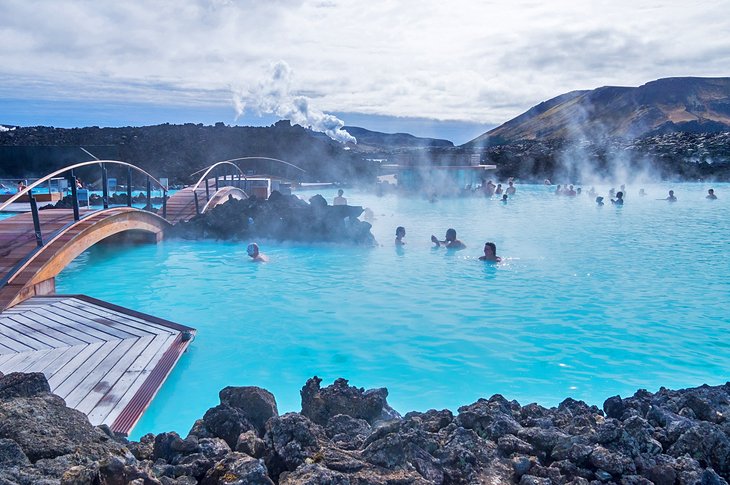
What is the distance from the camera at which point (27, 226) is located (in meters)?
8.94

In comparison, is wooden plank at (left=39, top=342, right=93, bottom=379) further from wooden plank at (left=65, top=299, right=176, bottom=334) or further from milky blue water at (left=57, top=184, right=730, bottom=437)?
milky blue water at (left=57, top=184, right=730, bottom=437)

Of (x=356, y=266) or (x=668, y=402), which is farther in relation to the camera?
(x=356, y=266)

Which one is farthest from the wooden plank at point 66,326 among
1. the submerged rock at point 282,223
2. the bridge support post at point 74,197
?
the submerged rock at point 282,223

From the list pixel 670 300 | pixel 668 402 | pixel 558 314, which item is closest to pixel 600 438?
pixel 668 402

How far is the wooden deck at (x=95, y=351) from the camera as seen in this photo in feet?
15.1

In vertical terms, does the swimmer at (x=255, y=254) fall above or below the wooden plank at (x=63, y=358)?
below

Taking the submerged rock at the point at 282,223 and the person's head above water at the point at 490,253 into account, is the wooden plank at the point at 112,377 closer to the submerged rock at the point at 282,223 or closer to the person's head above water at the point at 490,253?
the person's head above water at the point at 490,253

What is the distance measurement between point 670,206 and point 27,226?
64.7 feet

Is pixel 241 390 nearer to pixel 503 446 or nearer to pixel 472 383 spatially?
pixel 503 446

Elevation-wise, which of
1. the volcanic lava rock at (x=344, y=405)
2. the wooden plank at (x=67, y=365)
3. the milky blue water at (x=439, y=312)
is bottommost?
the milky blue water at (x=439, y=312)

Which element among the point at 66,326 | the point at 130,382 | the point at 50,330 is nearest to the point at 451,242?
the point at 66,326

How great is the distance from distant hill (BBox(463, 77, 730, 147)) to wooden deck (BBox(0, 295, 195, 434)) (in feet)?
192

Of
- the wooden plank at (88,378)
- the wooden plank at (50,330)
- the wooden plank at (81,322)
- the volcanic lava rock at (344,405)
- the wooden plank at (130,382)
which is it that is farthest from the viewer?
the wooden plank at (81,322)

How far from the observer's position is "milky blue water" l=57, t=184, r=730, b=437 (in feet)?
21.1
